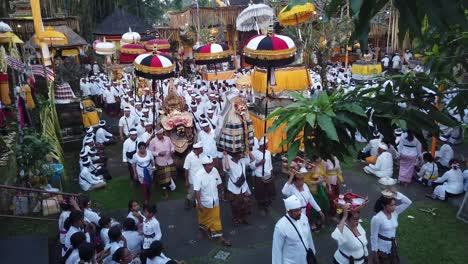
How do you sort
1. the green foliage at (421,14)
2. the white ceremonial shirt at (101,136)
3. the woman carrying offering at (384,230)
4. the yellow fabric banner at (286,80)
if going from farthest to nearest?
the white ceremonial shirt at (101,136), the yellow fabric banner at (286,80), the woman carrying offering at (384,230), the green foliage at (421,14)

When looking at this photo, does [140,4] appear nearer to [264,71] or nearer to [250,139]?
[264,71]

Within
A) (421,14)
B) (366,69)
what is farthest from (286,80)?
(421,14)

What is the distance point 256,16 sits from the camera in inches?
415

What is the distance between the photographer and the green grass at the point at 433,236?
18.5 ft

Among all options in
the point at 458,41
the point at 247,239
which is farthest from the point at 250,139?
the point at 458,41

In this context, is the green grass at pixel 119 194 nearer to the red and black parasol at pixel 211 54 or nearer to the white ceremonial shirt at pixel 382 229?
the red and black parasol at pixel 211 54

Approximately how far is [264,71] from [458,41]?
741 centimetres

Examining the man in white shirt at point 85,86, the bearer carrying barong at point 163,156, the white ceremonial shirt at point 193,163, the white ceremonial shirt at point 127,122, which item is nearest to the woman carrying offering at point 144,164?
the bearer carrying barong at point 163,156

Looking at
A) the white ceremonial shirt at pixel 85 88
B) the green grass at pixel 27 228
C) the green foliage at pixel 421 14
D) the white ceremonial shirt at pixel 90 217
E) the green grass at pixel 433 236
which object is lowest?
the green grass at pixel 433 236

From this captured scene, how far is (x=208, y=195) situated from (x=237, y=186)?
2.21 feet

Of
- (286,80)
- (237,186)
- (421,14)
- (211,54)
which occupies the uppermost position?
(421,14)

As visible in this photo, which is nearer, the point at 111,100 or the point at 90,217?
→ the point at 90,217

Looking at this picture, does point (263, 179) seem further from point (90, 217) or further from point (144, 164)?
point (90, 217)

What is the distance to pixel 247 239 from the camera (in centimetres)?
629
